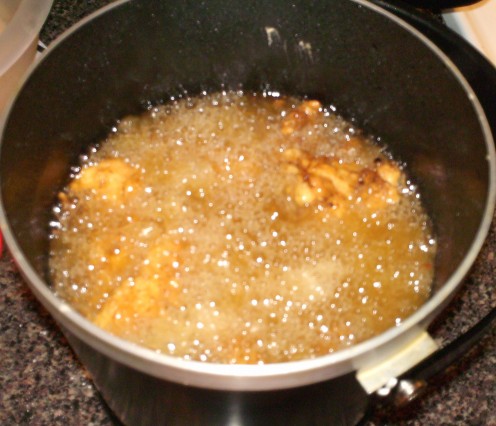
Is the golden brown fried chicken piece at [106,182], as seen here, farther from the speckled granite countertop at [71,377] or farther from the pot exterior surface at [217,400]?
the pot exterior surface at [217,400]

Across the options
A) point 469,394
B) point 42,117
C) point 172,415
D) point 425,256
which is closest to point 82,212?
point 42,117

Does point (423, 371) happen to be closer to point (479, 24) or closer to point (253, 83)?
point (253, 83)

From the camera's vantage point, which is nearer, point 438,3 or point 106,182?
point 106,182

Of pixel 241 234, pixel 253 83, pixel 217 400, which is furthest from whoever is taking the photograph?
pixel 253 83

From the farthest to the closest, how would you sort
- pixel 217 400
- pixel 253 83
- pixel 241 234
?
pixel 253 83
pixel 241 234
pixel 217 400

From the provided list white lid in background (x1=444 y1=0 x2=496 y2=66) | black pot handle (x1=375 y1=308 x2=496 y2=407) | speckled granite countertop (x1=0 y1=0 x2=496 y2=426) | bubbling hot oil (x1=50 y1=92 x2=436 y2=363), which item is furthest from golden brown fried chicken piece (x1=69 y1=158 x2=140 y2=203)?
white lid in background (x1=444 y1=0 x2=496 y2=66)

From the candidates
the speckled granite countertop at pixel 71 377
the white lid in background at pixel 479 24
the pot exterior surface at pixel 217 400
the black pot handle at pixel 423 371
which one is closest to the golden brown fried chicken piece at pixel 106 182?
the speckled granite countertop at pixel 71 377

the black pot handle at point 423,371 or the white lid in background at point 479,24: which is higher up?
the black pot handle at point 423,371

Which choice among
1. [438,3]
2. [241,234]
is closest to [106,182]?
[241,234]
